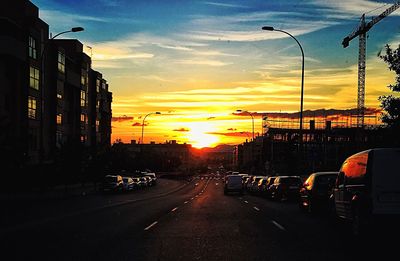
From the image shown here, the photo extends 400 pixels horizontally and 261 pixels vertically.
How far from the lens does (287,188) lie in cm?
3164

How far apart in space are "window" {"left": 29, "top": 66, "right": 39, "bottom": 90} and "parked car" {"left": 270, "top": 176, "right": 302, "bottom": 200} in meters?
28.9

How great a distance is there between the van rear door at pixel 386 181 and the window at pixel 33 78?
4406 centimetres

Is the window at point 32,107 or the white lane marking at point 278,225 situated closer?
the white lane marking at point 278,225

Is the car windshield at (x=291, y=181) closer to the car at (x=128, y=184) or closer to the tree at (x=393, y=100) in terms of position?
the tree at (x=393, y=100)

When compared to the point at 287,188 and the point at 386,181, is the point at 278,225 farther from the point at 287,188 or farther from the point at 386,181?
→ the point at 287,188

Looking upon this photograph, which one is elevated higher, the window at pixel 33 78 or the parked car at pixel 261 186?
the window at pixel 33 78

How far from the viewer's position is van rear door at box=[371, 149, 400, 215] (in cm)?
1199

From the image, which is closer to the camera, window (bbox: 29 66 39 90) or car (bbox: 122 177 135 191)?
window (bbox: 29 66 39 90)

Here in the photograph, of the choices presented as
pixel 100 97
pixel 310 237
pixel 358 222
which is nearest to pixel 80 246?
pixel 310 237

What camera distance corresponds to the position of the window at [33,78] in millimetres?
51328

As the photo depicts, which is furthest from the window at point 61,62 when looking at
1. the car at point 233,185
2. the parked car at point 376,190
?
the parked car at point 376,190

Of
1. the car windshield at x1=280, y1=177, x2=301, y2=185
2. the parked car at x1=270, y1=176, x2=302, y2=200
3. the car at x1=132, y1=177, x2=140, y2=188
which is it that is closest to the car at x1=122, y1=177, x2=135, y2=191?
the car at x1=132, y1=177, x2=140, y2=188

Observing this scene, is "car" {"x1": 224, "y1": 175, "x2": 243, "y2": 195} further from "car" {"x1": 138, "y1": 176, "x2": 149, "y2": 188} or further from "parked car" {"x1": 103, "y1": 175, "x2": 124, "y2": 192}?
"car" {"x1": 138, "y1": 176, "x2": 149, "y2": 188}

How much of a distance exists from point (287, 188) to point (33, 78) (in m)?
30.6
